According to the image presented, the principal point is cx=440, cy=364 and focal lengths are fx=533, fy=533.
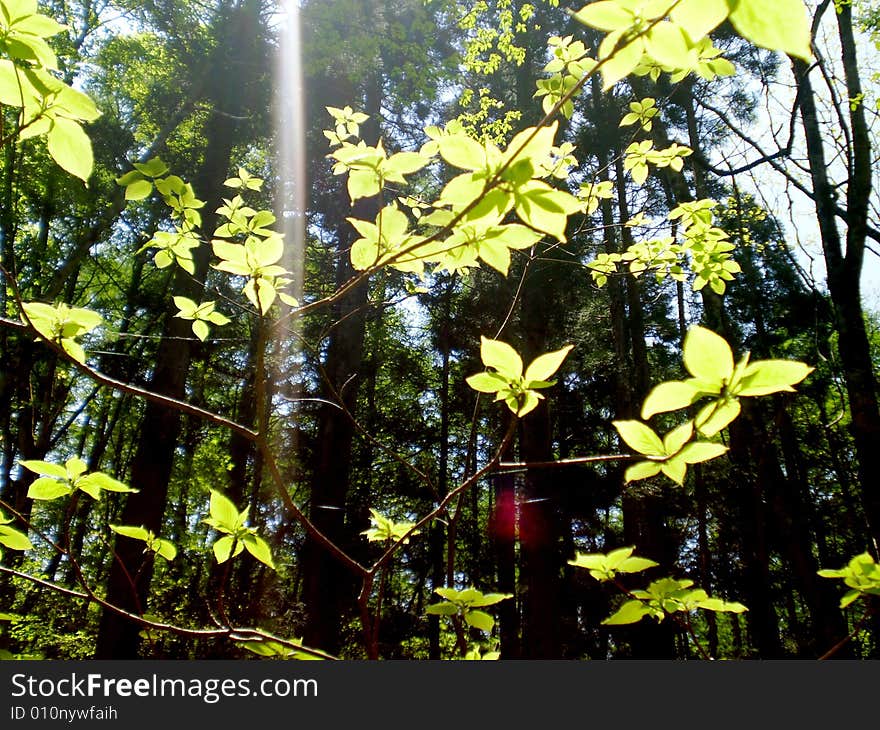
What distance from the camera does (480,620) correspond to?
0.78 metres

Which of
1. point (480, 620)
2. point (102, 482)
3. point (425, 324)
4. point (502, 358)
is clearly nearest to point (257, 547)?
point (102, 482)

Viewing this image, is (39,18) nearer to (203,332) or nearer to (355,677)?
(203,332)

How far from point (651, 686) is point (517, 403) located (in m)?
0.38

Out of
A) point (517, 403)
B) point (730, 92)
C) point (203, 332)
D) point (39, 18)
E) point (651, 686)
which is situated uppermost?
point (730, 92)

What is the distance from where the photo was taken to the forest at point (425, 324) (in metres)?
0.77

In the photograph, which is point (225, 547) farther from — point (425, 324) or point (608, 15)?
point (425, 324)

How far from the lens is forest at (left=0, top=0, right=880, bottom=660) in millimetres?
769

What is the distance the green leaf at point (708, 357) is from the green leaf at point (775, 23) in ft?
0.81

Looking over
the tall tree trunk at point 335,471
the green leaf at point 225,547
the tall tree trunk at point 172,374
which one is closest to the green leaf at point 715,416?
the green leaf at point 225,547

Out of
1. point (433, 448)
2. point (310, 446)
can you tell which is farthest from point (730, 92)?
point (310, 446)

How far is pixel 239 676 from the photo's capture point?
0.68 meters

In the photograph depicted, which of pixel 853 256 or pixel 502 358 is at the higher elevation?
pixel 853 256

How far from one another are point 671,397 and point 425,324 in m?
10.6

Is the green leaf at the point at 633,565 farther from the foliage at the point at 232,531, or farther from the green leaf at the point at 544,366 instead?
the foliage at the point at 232,531
